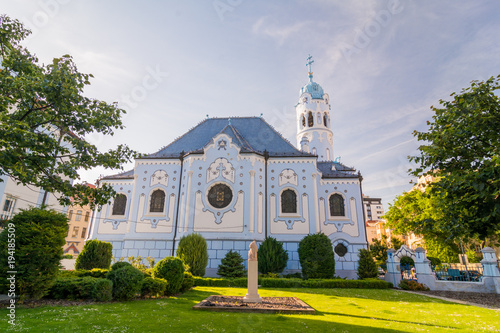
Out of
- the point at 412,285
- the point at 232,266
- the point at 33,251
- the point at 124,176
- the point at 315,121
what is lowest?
the point at 412,285

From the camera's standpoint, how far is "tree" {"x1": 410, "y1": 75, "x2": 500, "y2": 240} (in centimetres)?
746

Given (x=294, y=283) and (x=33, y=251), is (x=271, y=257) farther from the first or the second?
(x=33, y=251)

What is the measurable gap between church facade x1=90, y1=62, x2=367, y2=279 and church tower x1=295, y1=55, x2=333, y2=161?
637 cm

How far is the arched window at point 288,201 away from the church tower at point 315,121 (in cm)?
1047

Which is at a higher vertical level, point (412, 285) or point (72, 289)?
point (72, 289)

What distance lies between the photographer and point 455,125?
977 cm

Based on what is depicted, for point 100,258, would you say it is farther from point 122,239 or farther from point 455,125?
point 455,125

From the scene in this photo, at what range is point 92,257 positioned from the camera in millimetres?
18703

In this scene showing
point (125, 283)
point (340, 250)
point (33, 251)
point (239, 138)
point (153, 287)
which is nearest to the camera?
point (33, 251)

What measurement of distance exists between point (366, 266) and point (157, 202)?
67.8 feet

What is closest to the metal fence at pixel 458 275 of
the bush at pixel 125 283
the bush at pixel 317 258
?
the bush at pixel 317 258

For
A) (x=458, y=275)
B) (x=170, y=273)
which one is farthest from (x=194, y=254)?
(x=458, y=275)

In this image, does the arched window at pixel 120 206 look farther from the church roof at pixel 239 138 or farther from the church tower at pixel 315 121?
the church tower at pixel 315 121

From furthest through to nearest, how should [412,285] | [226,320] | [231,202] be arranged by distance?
[231,202], [412,285], [226,320]
